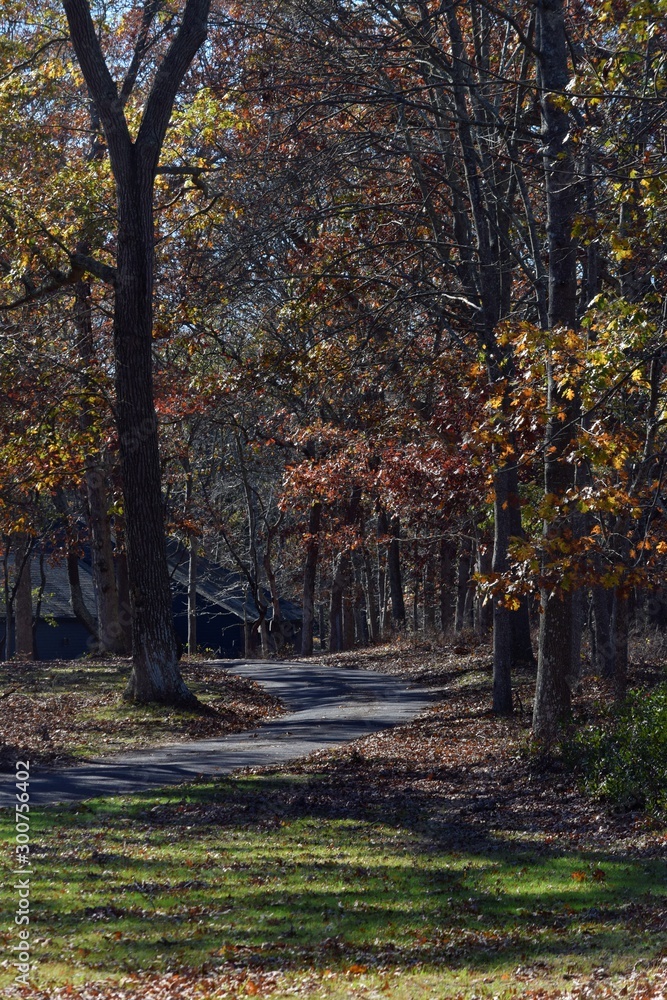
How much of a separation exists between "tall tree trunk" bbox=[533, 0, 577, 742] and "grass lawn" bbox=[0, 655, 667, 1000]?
0.93 m

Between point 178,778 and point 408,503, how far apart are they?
8781mm

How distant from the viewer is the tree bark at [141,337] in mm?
16547

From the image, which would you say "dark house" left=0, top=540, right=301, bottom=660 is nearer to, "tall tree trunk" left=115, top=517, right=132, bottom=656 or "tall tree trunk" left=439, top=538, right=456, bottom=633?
"tall tree trunk" left=115, top=517, right=132, bottom=656

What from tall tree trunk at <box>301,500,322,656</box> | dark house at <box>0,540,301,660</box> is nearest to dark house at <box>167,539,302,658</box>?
dark house at <box>0,540,301,660</box>

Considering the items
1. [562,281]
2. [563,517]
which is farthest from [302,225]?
[563,517]

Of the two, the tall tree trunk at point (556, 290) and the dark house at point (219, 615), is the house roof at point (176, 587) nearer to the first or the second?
the dark house at point (219, 615)

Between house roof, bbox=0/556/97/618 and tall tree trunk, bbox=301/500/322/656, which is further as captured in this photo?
house roof, bbox=0/556/97/618

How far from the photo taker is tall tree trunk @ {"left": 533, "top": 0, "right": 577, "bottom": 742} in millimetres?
12344

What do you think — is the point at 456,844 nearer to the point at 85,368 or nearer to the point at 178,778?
the point at 178,778

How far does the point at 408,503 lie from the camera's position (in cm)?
2052

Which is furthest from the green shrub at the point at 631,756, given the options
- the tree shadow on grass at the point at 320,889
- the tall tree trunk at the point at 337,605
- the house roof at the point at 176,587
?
the house roof at the point at 176,587

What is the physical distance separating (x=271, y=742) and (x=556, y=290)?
25.9 ft

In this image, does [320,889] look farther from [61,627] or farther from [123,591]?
[61,627]

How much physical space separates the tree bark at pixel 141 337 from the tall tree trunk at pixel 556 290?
6.47 meters
